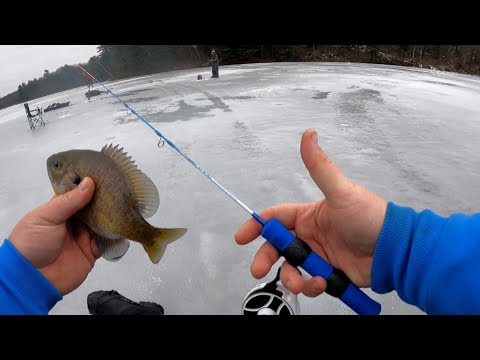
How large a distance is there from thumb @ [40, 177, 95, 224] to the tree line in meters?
16.2

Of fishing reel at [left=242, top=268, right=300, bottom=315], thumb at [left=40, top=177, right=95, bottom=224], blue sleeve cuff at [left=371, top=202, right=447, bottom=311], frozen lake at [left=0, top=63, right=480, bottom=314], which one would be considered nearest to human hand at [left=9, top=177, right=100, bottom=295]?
thumb at [left=40, top=177, right=95, bottom=224]

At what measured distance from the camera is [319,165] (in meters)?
1.51

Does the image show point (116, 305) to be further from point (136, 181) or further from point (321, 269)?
point (321, 269)

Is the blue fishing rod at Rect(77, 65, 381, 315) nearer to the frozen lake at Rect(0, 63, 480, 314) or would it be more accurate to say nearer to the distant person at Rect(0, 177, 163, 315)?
the frozen lake at Rect(0, 63, 480, 314)

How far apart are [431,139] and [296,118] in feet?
7.01

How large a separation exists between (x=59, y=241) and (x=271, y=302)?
1236 millimetres

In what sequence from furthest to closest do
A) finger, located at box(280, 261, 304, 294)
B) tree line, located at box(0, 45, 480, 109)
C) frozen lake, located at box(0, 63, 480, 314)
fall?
tree line, located at box(0, 45, 480, 109) < frozen lake, located at box(0, 63, 480, 314) < finger, located at box(280, 261, 304, 294)

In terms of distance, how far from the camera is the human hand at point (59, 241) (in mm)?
1628

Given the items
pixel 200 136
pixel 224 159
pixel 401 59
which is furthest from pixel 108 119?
pixel 401 59

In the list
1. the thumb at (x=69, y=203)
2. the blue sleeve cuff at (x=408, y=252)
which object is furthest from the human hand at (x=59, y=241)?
the blue sleeve cuff at (x=408, y=252)

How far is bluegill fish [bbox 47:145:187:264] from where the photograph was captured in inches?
62.9

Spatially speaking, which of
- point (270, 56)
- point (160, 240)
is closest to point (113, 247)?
point (160, 240)

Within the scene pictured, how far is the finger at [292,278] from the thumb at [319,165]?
0.45m

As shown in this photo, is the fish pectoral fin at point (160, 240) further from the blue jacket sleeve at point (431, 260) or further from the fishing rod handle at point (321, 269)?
the blue jacket sleeve at point (431, 260)
